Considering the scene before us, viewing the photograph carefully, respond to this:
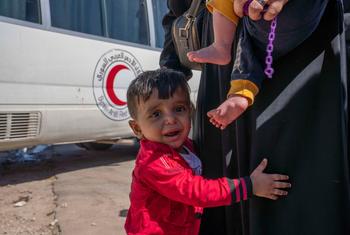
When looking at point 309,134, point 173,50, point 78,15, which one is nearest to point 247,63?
point 309,134

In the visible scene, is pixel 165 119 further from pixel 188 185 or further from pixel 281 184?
pixel 281 184

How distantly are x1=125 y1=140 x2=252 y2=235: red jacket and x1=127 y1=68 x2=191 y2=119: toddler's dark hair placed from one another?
13 cm

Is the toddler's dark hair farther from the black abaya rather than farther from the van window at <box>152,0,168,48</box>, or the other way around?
the van window at <box>152,0,168,48</box>

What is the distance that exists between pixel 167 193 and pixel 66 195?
2372mm

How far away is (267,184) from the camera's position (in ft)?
3.03

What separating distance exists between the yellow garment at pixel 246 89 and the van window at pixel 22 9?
2.96 m

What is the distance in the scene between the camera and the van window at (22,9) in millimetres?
3363

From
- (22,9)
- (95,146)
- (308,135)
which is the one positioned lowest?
(95,146)

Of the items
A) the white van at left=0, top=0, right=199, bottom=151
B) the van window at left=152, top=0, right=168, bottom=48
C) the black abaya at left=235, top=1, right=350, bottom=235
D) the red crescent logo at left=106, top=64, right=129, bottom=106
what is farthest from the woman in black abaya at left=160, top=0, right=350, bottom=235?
the van window at left=152, top=0, right=168, bottom=48

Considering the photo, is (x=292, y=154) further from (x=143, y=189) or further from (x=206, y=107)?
(x=143, y=189)

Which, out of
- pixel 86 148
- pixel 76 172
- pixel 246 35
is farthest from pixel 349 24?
pixel 86 148

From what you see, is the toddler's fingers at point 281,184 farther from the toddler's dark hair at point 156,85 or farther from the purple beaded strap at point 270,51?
the toddler's dark hair at point 156,85

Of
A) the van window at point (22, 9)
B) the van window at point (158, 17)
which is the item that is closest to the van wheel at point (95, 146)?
the van window at point (158, 17)

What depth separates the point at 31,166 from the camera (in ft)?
15.1
